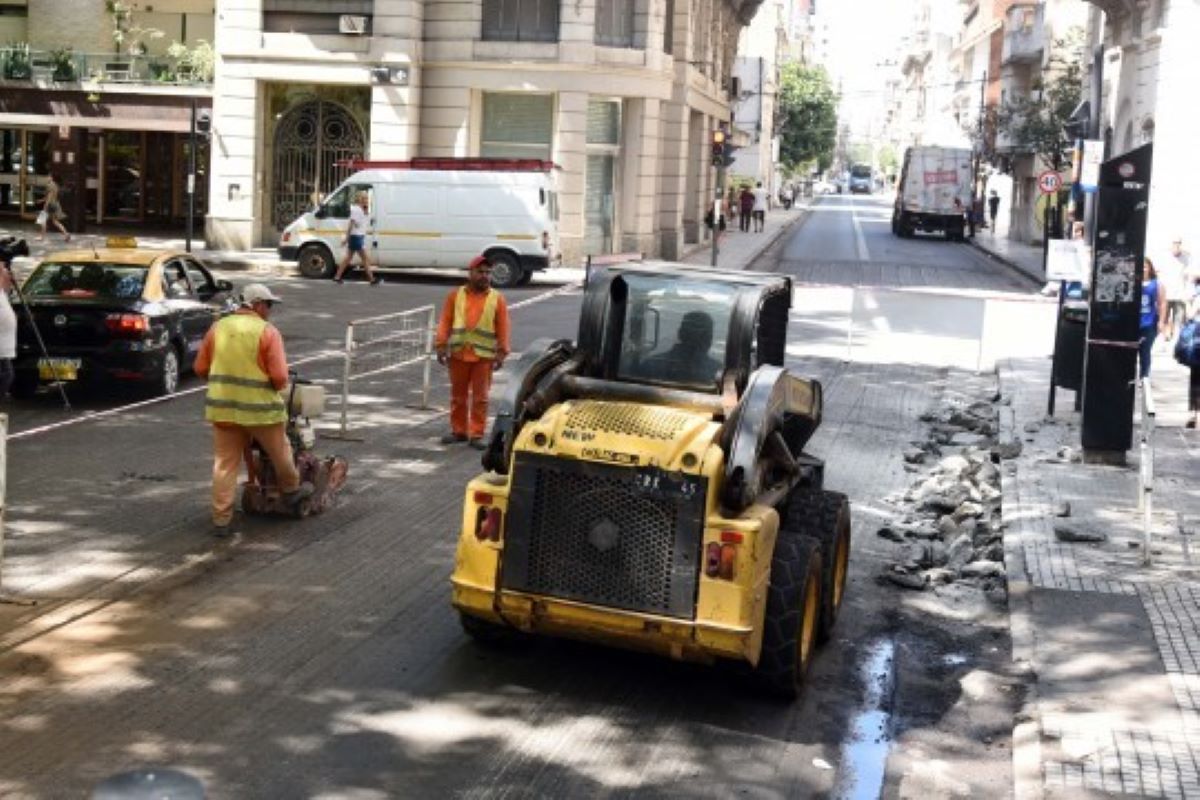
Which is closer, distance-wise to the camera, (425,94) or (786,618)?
(786,618)

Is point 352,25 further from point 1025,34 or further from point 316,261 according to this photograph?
point 1025,34

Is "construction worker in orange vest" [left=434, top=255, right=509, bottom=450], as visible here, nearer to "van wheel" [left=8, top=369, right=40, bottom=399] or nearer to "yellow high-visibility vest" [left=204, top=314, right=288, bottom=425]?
"yellow high-visibility vest" [left=204, top=314, right=288, bottom=425]

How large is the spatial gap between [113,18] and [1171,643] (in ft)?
123

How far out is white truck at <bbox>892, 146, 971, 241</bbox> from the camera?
60.4 meters

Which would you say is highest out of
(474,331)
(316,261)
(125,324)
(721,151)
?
(721,151)

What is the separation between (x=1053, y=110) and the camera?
54.5m

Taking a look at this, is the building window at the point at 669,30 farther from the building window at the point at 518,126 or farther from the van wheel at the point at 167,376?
the van wheel at the point at 167,376

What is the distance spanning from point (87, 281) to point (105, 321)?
627 millimetres

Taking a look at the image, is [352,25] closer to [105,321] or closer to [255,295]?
[105,321]

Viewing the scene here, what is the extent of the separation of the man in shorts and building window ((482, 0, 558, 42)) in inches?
296

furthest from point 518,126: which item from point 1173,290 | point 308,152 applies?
point 1173,290

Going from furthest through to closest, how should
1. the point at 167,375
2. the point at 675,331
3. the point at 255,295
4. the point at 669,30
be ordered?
1. the point at 669,30
2. the point at 167,375
3. the point at 255,295
4. the point at 675,331

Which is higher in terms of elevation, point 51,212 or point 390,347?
point 51,212

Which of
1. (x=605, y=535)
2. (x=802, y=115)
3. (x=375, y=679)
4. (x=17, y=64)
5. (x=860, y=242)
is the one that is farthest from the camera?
(x=802, y=115)
